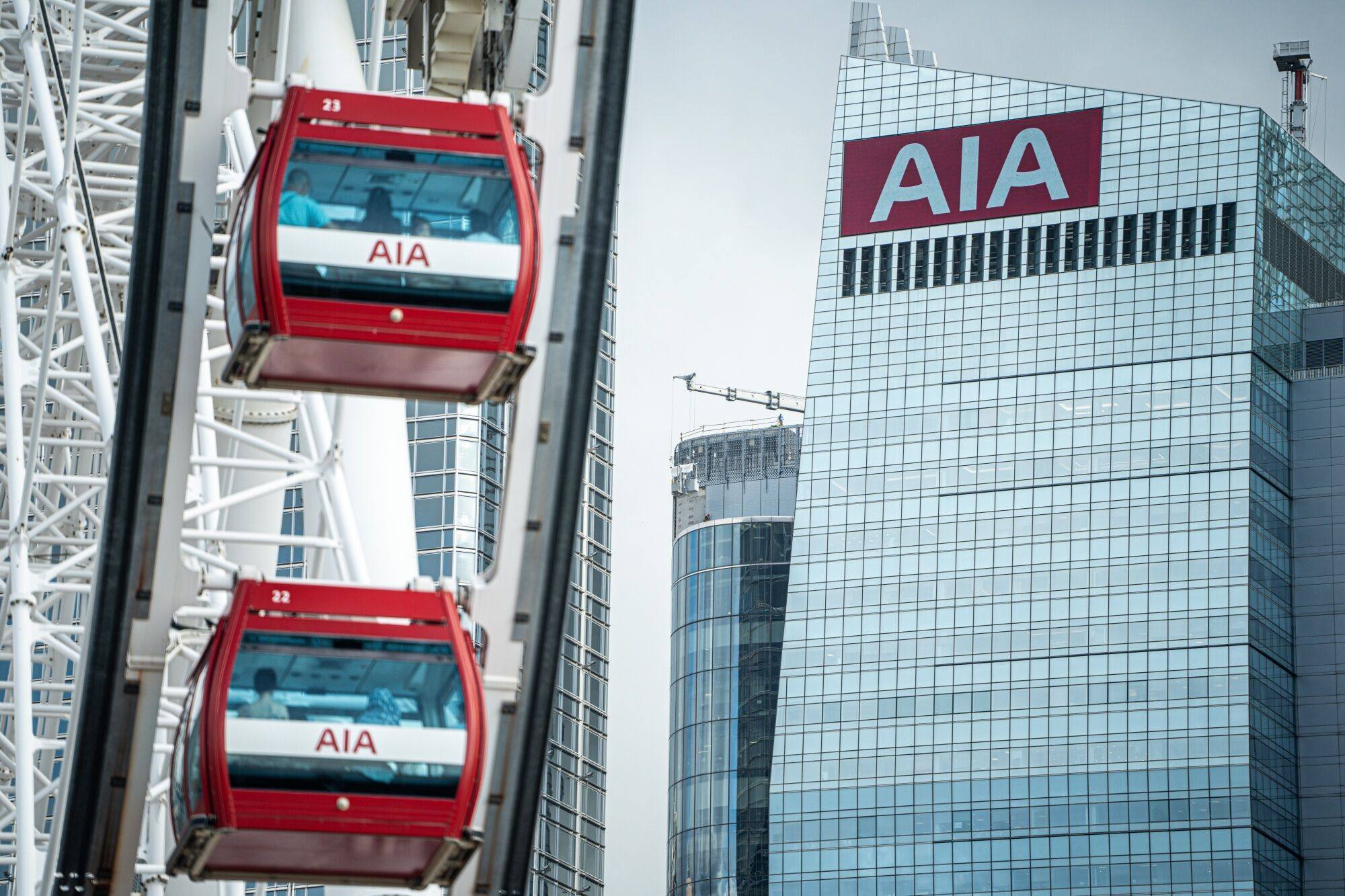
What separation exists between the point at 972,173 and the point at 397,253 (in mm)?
125762

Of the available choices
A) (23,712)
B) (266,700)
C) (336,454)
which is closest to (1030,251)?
(23,712)

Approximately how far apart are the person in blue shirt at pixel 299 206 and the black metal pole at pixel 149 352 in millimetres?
780

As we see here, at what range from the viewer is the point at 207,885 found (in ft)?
80.6

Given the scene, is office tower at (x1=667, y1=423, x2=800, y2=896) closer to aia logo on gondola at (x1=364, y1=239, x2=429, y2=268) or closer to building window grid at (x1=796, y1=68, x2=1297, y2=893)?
building window grid at (x1=796, y1=68, x2=1297, y2=893)

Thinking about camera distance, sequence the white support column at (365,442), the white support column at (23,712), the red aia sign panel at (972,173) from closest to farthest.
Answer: the white support column at (365,442), the white support column at (23,712), the red aia sign panel at (972,173)

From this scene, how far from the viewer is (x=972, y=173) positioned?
463 ft

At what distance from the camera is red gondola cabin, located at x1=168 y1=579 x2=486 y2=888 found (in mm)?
17062

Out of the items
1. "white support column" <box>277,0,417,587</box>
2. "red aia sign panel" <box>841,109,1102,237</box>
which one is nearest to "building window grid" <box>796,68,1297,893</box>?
"red aia sign panel" <box>841,109,1102,237</box>

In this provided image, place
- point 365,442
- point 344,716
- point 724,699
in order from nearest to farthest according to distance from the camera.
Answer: point 344,716 → point 365,442 → point 724,699

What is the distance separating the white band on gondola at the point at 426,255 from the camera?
17516mm

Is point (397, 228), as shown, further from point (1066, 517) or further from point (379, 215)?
point (1066, 517)

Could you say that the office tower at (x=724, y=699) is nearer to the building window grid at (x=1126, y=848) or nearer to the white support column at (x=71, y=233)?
the building window grid at (x=1126, y=848)

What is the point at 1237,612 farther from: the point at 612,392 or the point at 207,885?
the point at 207,885

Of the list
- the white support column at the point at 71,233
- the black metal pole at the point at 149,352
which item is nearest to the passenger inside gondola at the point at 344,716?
the black metal pole at the point at 149,352
